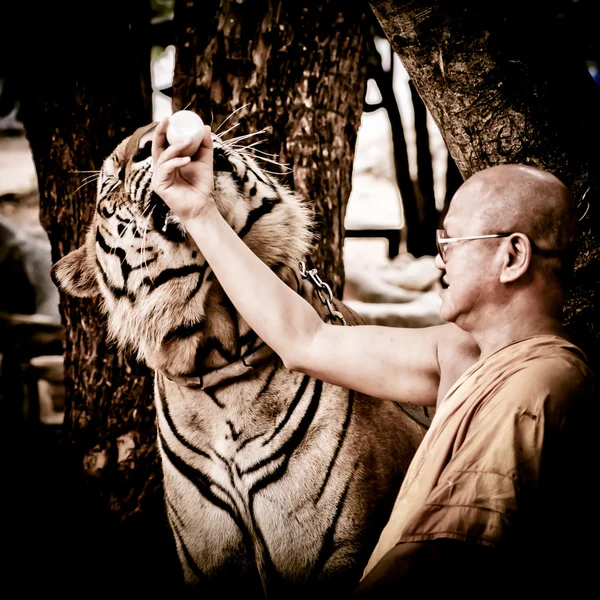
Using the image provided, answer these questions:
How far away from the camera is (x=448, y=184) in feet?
25.5

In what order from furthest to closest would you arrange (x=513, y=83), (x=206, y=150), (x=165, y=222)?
(x=513, y=83) < (x=165, y=222) < (x=206, y=150)

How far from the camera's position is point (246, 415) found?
2.11 meters

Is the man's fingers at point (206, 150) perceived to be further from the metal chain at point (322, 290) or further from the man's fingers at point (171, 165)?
the metal chain at point (322, 290)

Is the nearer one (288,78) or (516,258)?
(516,258)

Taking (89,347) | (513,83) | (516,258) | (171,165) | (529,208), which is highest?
(513,83)

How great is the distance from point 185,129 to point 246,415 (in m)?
0.92

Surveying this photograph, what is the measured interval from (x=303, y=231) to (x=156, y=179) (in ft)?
1.99

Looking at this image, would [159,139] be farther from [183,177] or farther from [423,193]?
[423,193]

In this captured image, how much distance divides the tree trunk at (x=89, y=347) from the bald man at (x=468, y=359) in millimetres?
1700

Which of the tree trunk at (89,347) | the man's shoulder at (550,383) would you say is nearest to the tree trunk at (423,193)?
the tree trunk at (89,347)

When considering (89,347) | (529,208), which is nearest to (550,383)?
(529,208)

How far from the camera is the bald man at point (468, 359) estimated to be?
1345 mm

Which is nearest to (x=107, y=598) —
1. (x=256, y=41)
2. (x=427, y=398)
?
(x=427, y=398)

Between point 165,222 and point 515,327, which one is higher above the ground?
point 165,222
